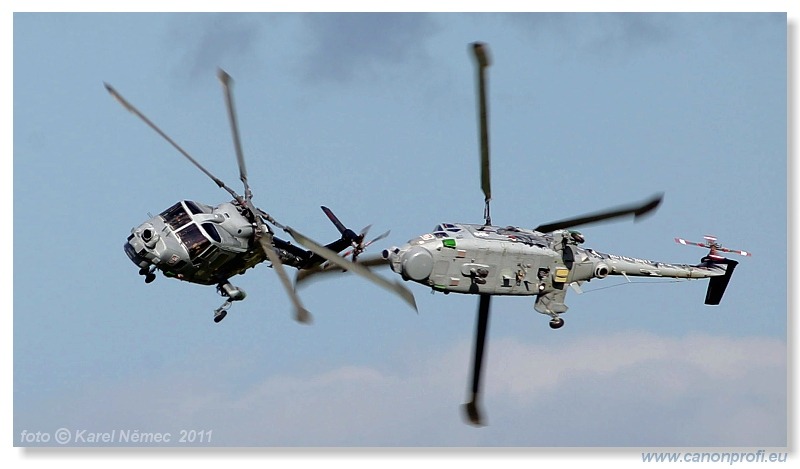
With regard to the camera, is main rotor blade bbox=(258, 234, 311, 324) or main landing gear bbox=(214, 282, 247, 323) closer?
main rotor blade bbox=(258, 234, 311, 324)

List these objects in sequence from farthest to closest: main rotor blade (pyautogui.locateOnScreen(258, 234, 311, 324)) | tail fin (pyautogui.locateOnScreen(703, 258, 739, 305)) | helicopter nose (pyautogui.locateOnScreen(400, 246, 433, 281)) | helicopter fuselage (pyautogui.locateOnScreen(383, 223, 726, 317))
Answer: tail fin (pyautogui.locateOnScreen(703, 258, 739, 305)) < helicopter fuselage (pyautogui.locateOnScreen(383, 223, 726, 317)) < helicopter nose (pyautogui.locateOnScreen(400, 246, 433, 281)) < main rotor blade (pyautogui.locateOnScreen(258, 234, 311, 324))

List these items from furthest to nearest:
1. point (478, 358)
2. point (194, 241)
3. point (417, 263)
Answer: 1. point (478, 358)
2. point (194, 241)
3. point (417, 263)

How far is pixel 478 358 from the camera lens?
48.1 metres

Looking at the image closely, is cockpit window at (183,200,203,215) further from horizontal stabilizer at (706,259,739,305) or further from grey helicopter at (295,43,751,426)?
horizontal stabilizer at (706,259,739,305)

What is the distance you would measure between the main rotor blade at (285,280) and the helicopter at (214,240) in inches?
1.6

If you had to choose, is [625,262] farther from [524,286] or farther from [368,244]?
[368,244]

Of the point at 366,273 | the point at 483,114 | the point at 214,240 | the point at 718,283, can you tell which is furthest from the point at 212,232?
the point at 718,283

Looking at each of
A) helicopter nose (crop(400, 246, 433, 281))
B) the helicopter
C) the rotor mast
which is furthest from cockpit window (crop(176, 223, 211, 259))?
the rotor mast

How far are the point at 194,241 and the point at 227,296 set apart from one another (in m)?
2.18

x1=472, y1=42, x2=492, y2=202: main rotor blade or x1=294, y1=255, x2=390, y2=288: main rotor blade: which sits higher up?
x1=472, y1=42, x2=492, y2=202: main rotor blade

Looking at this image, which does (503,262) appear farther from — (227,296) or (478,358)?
A: (227,296)

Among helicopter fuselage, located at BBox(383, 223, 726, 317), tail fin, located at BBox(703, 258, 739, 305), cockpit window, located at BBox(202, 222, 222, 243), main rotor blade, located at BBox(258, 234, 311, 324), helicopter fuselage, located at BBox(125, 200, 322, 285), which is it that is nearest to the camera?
main rotor blade, located at BBox(258, 234, 311, 324)

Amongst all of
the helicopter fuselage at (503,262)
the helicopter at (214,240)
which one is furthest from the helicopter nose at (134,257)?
the helicopter fuselage at (503,262)

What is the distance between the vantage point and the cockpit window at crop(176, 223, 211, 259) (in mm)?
46594
